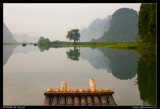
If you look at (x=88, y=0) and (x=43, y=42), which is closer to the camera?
(x=88, y=0)

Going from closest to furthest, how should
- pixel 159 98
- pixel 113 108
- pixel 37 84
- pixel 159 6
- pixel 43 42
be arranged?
1. pixel 113 108
2. pixel 159 98
3. pixel 37 84
4. pixel 159 6
5. pixel 43 42

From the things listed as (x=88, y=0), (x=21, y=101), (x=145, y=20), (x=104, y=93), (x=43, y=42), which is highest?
(x=43, y=42)

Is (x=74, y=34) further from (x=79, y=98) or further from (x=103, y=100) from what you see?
(x=103, y=100)

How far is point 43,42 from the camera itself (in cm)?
15188

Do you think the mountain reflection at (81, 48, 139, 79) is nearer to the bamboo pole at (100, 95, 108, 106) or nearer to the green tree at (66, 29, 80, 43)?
the bamboo pole at (100, 95, 108, 106)

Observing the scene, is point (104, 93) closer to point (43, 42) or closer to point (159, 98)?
point (159, 98)

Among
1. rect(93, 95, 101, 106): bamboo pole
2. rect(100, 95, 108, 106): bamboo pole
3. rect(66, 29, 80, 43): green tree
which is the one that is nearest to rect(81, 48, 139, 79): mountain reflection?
rect(100, 95, 108, 106): bamboo pole

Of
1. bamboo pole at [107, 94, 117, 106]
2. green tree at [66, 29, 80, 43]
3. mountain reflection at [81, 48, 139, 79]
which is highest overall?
green tree at [66, 29, 80, 43]

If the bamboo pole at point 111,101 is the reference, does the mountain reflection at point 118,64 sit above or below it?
above

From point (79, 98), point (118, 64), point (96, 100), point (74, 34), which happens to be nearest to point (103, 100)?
point (96, 100)

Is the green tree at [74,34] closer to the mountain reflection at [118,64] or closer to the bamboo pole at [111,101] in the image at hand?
the mountain reflection at [118,64]

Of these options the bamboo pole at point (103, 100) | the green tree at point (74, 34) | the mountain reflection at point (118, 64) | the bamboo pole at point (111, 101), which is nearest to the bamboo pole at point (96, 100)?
the bamboo pole at point (103, 100)

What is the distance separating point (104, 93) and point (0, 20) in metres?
11.9

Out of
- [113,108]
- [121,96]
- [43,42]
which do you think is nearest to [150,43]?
[121,96]
